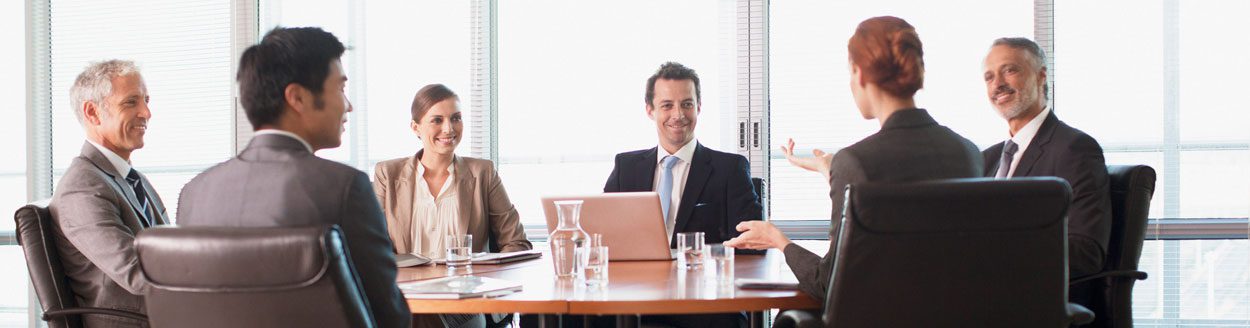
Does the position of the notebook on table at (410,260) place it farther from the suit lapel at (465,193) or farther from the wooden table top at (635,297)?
the suit lapel at (465,193)

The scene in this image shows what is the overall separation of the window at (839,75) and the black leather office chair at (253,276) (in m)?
3.39

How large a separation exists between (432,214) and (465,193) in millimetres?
175

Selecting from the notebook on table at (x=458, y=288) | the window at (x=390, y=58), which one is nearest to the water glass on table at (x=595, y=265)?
the notebook on table at (x=458, y=288)

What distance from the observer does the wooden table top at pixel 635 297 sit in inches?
89.5

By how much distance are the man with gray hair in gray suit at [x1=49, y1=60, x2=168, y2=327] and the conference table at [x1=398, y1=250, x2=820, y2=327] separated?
75 centimetres

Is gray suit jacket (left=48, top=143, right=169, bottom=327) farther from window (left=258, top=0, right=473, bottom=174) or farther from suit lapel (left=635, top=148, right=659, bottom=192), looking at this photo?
window (left=258, top=0, right=473, bottom=174)

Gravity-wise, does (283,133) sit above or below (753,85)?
below

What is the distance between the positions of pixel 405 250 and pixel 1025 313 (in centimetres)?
274

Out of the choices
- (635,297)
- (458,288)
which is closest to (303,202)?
(458,288)

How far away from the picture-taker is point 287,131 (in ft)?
6.81

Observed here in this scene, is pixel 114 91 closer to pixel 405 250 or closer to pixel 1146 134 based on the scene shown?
pixel 405 250

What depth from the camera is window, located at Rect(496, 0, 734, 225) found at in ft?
16.5

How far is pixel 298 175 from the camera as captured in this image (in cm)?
194

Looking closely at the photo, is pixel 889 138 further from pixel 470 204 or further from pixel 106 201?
pixel 470 204
